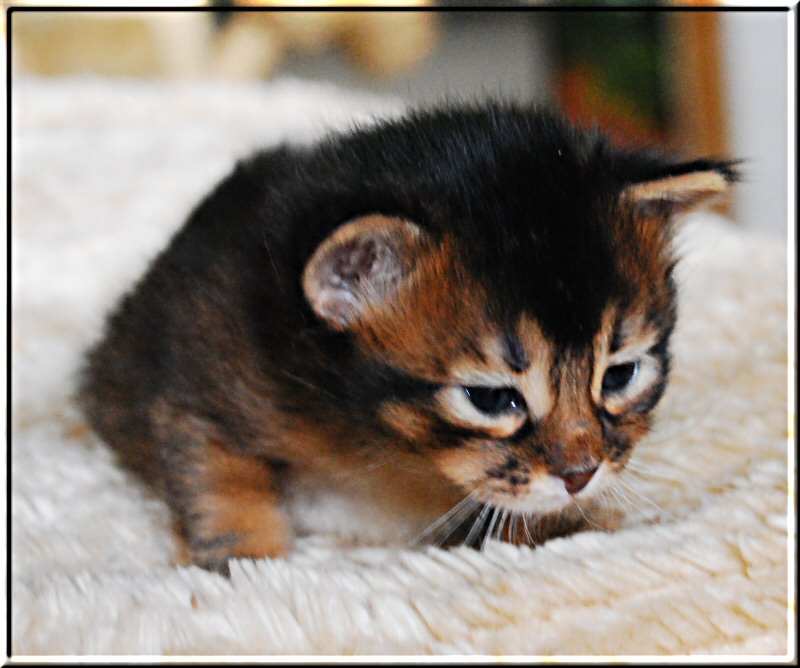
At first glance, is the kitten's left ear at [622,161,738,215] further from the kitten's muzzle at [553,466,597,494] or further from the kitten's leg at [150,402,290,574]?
the kitten's leg at [150,402,290,574]

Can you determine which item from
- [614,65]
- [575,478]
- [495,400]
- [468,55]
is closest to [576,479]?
[575,478]

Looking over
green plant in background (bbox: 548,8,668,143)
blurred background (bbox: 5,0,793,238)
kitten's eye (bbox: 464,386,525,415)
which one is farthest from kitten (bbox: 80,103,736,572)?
green plant in background (bbox: 548,8,668,143)

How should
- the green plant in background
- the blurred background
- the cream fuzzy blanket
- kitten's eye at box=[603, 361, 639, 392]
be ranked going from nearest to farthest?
the cream fuzzy blanket
kitten's eye at box=[603, 361, 639, 392]
the blurred background
the green plant in background

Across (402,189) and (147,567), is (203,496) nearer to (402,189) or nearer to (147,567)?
(147,567)

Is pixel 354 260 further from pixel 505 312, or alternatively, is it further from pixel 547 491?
pixel 547 491

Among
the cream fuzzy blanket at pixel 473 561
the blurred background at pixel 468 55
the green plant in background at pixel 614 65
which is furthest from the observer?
the green plant in background at pixel 614 65

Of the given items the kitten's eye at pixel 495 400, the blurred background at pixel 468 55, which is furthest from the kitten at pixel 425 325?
the blurred background at pixel 468 55

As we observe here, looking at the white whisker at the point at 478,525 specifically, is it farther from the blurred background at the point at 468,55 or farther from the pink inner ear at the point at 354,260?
the blurred background at the point at 468,55

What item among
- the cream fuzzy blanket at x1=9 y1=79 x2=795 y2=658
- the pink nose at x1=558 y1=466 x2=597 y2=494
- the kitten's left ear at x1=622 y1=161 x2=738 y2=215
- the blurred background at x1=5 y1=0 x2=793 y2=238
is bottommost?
the cream fuzzy blanket at x1=9 y1=79 x2=795 y2=658
